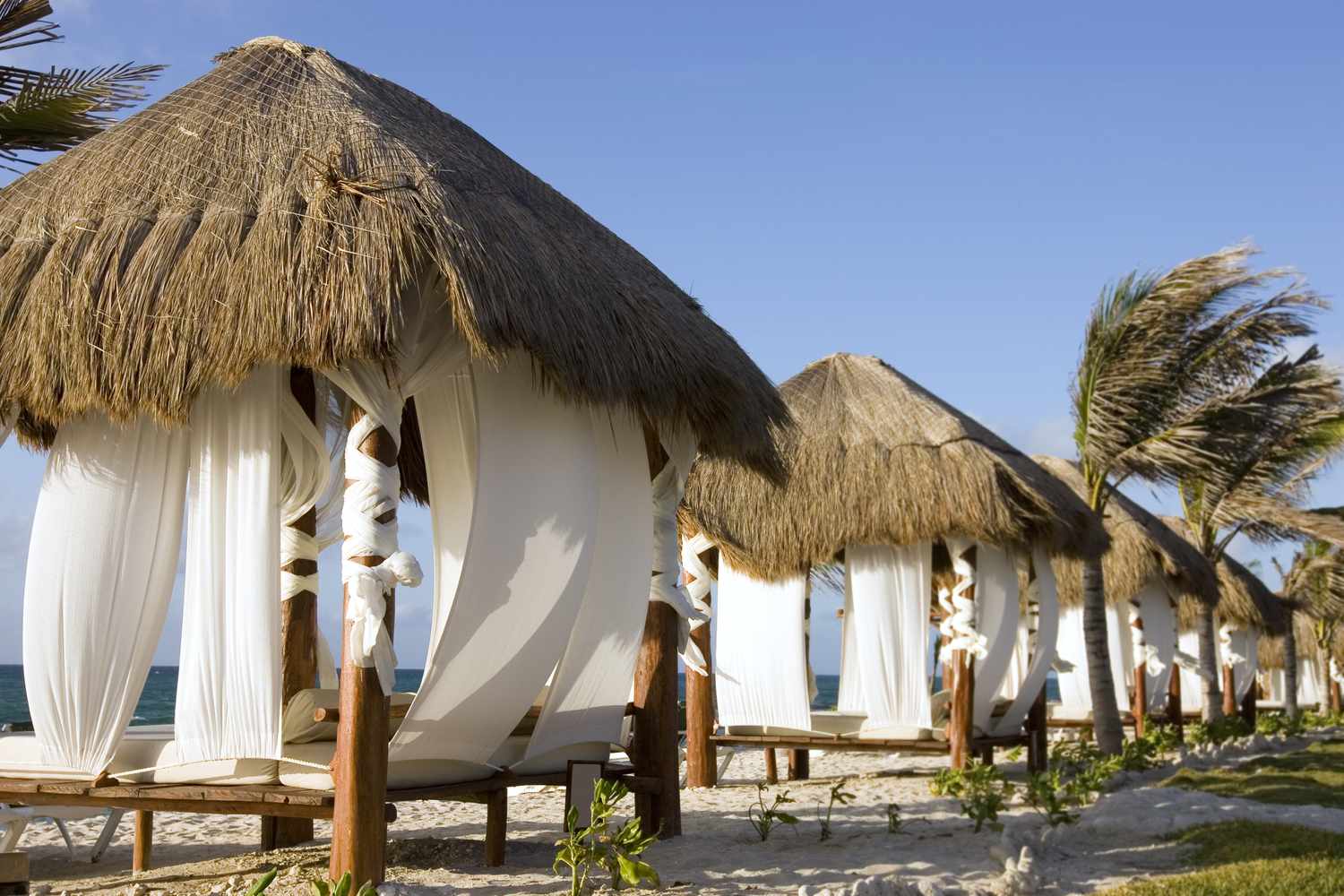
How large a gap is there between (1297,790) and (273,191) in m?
7.56

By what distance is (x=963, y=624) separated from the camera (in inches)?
378

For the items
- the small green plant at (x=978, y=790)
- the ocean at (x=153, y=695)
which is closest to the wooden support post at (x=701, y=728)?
the small green plant at (x=978, y=790)

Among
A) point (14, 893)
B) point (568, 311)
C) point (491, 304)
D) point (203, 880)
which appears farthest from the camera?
point (203, 880)

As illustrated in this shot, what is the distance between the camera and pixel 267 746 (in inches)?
191

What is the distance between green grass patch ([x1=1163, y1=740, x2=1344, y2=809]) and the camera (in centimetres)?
829

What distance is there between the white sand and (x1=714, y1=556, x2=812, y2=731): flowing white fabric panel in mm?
1068

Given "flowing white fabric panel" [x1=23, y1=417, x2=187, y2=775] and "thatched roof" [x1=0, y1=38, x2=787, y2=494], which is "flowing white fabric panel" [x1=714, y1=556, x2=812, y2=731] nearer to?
"thatched roof" [x1=0, y1=38, x2=787, y2=494]

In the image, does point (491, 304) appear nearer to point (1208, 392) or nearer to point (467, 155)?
point (467, 155)

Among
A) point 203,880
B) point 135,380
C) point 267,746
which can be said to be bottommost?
point 203,880

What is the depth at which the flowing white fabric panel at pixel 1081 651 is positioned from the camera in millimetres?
14344

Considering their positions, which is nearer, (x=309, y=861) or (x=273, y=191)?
(x=273, y=191)

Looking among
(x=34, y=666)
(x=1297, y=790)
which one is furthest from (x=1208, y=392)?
(x=34, y=666)

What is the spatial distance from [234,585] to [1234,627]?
55.1ft

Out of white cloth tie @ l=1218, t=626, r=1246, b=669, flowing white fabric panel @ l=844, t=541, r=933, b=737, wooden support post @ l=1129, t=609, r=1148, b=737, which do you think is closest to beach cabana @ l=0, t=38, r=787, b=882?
flowing white fabric panel @ l=844, t=541, r=933, b=737
